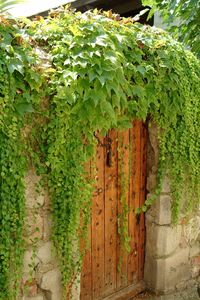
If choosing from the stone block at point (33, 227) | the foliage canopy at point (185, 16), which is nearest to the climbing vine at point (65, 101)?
the stone block at point (33, 227)

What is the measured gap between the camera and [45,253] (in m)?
2.93

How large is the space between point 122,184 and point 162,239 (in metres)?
0.75

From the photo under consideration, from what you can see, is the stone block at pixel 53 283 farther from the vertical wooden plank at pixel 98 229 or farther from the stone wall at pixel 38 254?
the vertical wooden plank at pixel 98 229

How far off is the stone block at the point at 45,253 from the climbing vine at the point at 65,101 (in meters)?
0.07

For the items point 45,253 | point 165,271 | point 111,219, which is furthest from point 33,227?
point 165,271

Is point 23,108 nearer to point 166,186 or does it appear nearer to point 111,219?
point 111,219

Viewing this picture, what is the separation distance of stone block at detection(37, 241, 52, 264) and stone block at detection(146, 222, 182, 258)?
148 cm

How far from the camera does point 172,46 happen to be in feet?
12.9

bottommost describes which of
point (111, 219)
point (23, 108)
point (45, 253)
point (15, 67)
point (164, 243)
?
point (164, 243)

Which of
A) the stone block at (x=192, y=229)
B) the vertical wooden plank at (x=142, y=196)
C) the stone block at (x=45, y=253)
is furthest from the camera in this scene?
the stone block at (x=192, y=229)

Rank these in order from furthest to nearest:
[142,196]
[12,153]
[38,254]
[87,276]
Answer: [142,196]
[87,276]
[38,254]
[12,153]

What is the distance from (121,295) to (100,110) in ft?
6.87

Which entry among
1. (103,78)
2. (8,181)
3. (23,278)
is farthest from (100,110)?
(23,278)

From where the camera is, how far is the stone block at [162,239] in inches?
160
